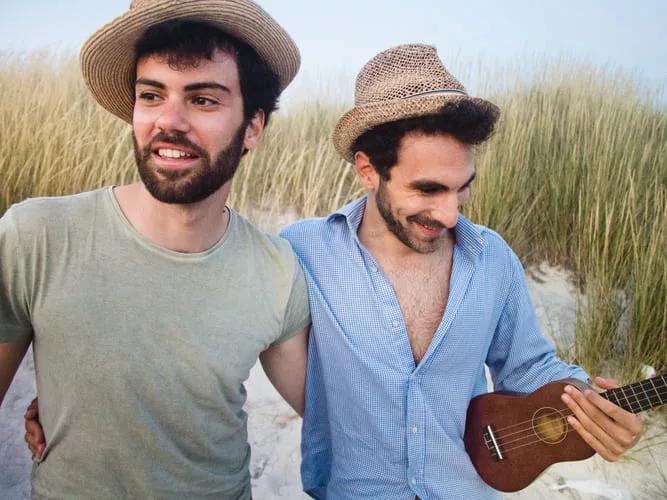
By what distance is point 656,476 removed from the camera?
2.78 m

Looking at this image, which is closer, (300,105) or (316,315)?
(316,315)

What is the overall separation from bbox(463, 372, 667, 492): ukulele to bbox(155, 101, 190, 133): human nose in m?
1.48

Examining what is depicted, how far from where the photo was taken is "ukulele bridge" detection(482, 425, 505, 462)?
183 centimetres

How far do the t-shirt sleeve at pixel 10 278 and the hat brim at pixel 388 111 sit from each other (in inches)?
47.4

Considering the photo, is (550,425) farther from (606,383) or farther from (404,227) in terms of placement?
(404,227)

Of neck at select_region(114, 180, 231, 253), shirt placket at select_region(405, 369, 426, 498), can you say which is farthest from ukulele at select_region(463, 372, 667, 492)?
neck at select_region(114, 180, 231, 253)

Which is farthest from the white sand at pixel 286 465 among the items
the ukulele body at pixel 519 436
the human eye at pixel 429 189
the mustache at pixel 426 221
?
the human eye at pixel 429 189

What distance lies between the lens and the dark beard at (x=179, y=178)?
144cm

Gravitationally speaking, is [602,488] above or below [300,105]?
below

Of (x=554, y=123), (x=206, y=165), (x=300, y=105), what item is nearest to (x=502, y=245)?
(x=206, y=165)

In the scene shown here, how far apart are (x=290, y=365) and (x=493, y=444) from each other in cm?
83

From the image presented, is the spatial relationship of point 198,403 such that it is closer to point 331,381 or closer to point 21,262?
point 331,381

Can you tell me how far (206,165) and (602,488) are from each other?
110 inches

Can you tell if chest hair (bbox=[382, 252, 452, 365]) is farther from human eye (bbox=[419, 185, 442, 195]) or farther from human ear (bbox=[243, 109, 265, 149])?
human ear (bbox=[243, 109, 265, 149])
